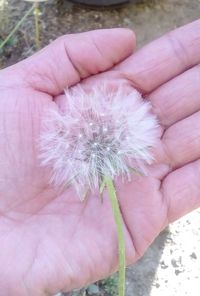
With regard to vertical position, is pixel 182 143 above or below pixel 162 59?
below

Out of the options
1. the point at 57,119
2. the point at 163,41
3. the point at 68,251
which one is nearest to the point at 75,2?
the point at 163,41

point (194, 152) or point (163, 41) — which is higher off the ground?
point (163, 41)

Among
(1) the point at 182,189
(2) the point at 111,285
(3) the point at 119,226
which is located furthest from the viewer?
(2) the point at 111,285

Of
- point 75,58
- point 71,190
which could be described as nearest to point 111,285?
point 71,190

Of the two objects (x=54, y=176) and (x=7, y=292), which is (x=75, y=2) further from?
(x=7, y=292)

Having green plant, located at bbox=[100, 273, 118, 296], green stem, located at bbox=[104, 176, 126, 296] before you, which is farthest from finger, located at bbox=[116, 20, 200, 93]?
green plant, located at bbox=[100, 273, 118, 296]

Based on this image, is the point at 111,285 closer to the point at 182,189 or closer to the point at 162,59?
the point at 182,189

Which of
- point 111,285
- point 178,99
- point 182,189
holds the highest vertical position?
point 178,99

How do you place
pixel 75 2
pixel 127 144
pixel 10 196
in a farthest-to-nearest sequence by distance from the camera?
1. pixel 75 2
2. pixel 10 196
3. pixel 127 144
